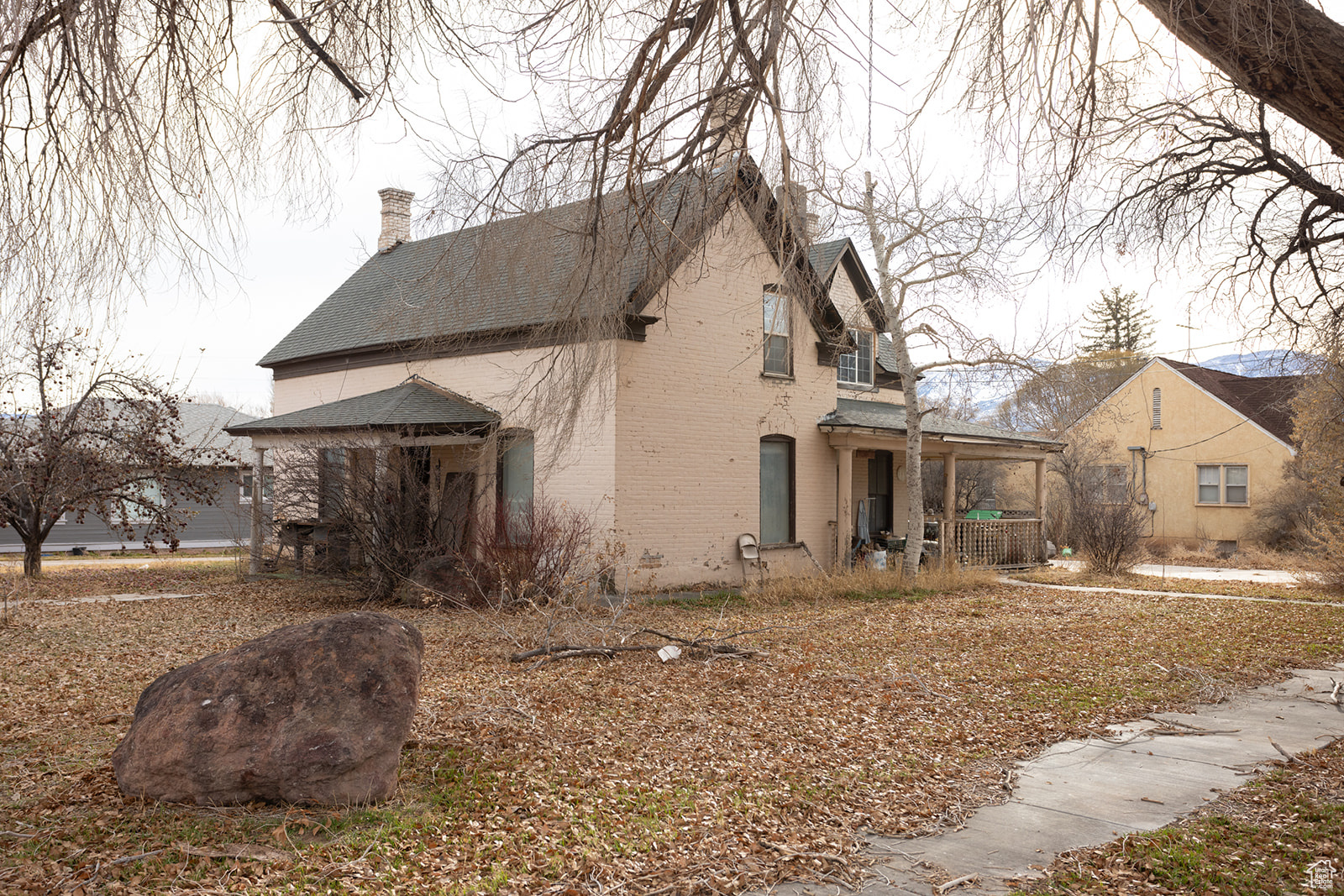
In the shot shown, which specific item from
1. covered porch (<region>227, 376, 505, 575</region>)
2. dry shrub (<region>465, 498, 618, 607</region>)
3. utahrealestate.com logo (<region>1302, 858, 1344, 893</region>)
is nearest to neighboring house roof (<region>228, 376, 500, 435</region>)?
covered porch (<region>227, 376, 505, 575</region>)

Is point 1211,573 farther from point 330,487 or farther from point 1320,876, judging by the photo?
point 1320,876

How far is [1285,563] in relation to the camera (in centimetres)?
2181

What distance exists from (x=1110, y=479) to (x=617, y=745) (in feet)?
95.2

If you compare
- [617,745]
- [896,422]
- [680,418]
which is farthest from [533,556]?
[896,422]

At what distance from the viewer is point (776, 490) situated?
17.8 metres

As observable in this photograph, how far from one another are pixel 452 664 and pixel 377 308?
490 inches

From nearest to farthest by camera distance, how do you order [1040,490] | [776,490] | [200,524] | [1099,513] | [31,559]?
[31,559] → [776,490] → [1099,513] → [1040,490] → [200,524]

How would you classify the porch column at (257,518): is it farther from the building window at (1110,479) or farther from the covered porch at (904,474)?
the building window at (1110,479)

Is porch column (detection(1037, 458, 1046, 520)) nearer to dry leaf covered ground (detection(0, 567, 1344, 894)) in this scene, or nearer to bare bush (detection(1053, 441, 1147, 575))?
bare bush (detection(1053, 441, 1147, 575))

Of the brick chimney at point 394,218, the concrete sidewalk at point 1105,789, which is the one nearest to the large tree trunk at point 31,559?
the brick chimney at point 394,218

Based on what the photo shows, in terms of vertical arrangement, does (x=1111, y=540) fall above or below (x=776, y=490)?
below

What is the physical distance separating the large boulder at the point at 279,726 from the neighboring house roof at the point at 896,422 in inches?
533

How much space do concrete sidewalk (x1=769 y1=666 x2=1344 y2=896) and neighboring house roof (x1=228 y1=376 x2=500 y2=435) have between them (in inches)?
373

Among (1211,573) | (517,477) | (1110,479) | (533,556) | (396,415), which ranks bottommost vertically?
(1211,573)
